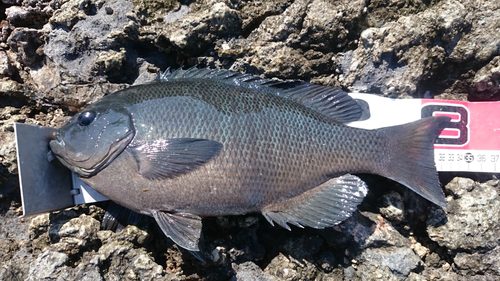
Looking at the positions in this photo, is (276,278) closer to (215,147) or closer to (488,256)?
(215,147)

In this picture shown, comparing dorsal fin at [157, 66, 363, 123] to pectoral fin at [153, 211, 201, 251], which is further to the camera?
dorsal fin at [157, 66, 363, 123]

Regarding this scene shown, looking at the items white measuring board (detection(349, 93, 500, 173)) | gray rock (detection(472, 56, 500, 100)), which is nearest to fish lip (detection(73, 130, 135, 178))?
white measuring board (detection(349, 93, 500, 173))

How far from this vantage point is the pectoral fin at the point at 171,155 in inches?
85.6

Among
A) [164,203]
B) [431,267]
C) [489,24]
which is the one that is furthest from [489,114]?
[164,203]

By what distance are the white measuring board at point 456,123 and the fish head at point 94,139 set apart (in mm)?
1713

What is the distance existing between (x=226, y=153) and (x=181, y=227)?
552 millimetres

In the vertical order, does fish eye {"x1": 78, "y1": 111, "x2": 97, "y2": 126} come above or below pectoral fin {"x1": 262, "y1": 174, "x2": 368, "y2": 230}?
above

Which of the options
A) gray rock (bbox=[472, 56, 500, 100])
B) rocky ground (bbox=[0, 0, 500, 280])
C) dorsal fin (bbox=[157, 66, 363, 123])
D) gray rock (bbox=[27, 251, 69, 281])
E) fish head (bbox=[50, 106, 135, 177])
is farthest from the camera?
gray rock (bbox=[472, 56, 500, 100])

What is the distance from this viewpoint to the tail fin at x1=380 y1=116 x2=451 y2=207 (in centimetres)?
245

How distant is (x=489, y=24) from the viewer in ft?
8.79

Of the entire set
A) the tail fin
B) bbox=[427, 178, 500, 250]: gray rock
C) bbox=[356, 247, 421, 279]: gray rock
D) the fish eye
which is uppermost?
the fish eye

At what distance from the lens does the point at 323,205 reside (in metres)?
2.42

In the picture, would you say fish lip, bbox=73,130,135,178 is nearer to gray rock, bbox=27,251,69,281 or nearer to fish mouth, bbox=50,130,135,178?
fish mouth, bbox=50,130,135,178

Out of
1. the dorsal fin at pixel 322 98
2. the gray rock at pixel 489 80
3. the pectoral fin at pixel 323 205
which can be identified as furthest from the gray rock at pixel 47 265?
the gray rock at pixel 489 80
